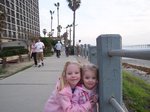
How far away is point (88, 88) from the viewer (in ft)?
10.7

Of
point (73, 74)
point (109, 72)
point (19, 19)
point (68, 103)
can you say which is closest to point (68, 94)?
point (68, 103)

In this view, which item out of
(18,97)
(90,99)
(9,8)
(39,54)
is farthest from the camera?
(9,8)

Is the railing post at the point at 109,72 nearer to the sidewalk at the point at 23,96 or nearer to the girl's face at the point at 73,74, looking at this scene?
the girl's face at the point at 73,74

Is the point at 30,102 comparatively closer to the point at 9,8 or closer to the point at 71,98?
the point at 71,98

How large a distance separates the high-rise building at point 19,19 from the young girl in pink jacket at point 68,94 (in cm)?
7065

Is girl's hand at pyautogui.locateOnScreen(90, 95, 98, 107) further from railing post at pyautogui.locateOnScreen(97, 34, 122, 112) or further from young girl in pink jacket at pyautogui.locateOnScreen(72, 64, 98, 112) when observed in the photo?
railing post at pyautogui.locateOnScreen(97, 34, 122, 112)

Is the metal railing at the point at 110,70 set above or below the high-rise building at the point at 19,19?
below

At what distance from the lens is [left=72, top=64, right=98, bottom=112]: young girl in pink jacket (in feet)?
10.3

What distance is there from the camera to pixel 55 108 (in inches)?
133

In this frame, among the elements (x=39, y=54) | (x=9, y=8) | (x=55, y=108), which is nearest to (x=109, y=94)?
(x=55, y=108)

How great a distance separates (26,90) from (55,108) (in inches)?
229

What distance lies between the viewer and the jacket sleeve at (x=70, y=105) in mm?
3084

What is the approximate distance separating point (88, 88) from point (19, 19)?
104m

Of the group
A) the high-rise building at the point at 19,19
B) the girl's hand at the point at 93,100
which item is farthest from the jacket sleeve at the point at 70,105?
the high-rise building at the point at 19,19
